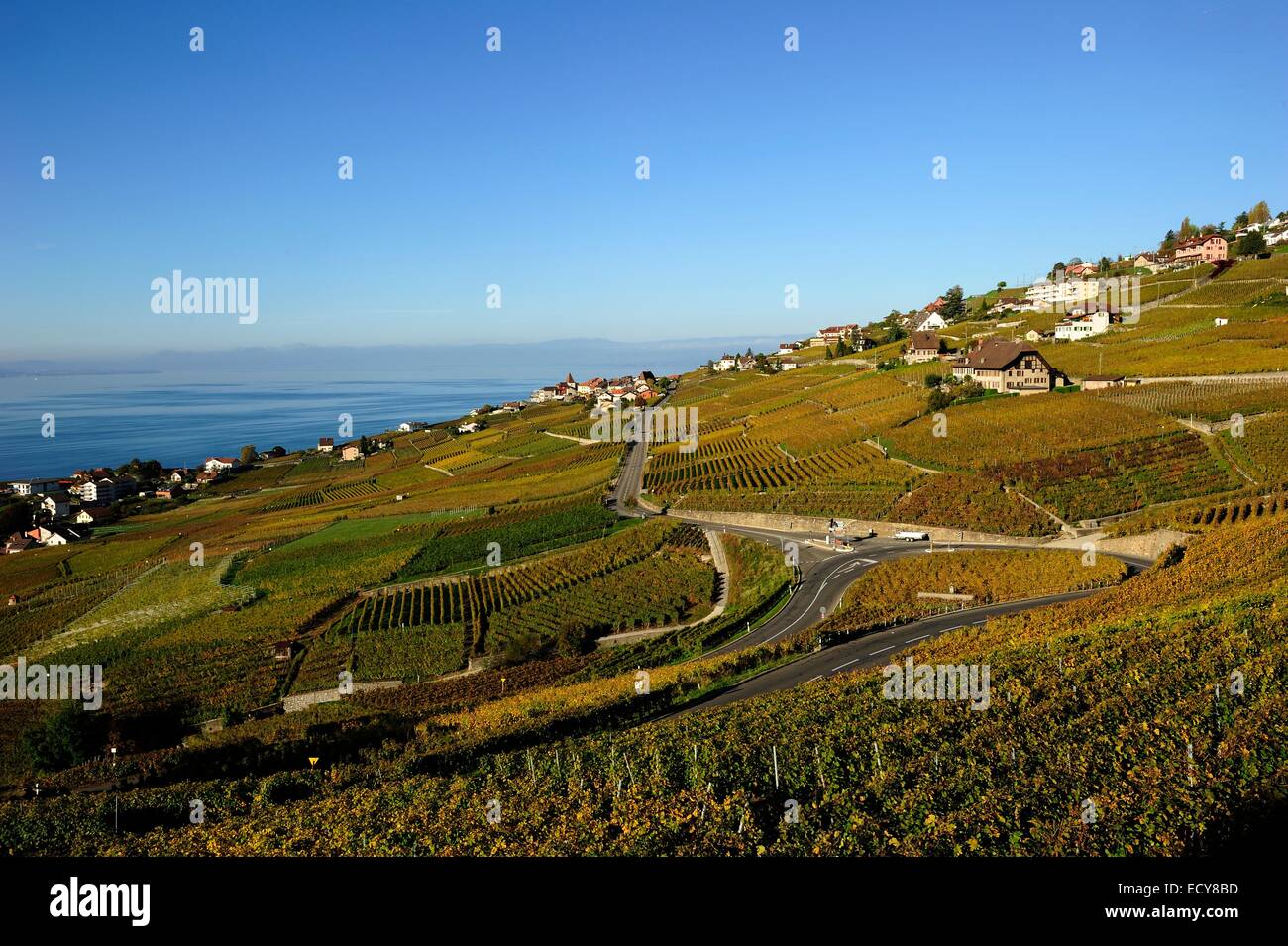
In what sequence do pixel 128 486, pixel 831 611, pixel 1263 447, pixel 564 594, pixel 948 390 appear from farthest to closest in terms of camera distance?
1. pixel 128 486
2. pixel 948 390
3. pixel 564 594
4. pixel 1263 447
5. pixel 831 611

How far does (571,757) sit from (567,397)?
540ft

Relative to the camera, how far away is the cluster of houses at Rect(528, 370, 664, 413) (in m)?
145

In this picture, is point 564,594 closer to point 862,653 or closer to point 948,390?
point 862,653

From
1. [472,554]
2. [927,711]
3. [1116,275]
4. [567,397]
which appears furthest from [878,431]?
[567,397]

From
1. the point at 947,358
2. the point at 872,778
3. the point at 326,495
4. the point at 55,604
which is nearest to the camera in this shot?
the point at 872,778

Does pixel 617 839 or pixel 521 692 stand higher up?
pixel 617 839

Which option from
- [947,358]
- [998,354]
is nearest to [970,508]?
[998,354]

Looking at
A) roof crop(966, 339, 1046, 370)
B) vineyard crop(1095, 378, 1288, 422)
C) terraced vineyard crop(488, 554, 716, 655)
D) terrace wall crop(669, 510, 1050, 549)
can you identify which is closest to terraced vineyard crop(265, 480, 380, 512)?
terrace wall crop(669, 510, 1050, 549)

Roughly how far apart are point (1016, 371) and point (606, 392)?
346 feet

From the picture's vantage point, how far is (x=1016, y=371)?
68938 millimetres

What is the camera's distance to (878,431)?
62938 millimetres

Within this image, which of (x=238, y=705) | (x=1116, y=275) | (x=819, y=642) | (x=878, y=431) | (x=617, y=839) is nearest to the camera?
(x=617, y=839)

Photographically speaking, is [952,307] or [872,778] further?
[952,307]
